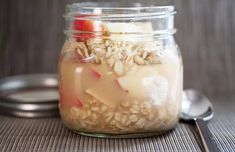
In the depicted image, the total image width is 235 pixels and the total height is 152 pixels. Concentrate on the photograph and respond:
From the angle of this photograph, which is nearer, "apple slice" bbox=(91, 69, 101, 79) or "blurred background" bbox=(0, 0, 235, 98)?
"apple slice" bbox=(91, 69, 101, 79)

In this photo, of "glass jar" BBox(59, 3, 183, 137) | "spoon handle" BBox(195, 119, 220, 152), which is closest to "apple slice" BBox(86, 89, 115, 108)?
"glass jar" BBox(59, 3, 183, 137)

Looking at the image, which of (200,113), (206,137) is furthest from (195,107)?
(206,137)

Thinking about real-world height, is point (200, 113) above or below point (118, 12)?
below

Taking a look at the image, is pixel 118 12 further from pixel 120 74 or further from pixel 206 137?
pixel 206 137

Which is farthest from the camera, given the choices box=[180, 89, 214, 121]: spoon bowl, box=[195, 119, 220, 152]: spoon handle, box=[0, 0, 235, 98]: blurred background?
box=[0, 0, 235, 98]: blurred background

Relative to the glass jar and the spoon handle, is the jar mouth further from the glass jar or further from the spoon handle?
the spoon handle

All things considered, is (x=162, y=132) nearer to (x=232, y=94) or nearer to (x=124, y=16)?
(x=124, y=16)
